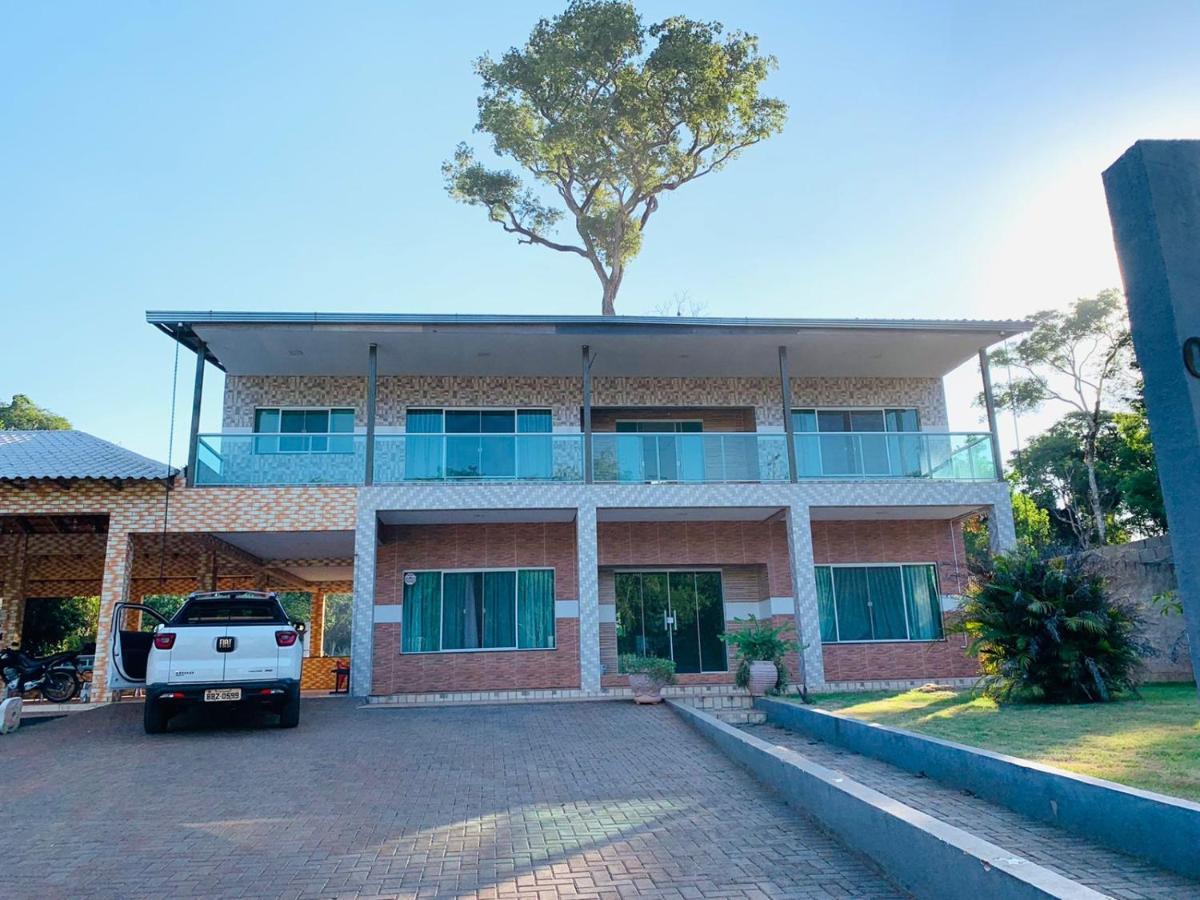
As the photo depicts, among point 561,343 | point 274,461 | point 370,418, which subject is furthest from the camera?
point 561,343

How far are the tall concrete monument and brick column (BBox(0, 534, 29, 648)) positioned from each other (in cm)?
1969

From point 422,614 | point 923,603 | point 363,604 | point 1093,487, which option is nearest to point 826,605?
point 923,603

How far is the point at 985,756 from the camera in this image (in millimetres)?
5891

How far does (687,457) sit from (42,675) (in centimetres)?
1136

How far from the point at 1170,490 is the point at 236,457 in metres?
14.0

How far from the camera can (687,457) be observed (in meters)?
15.2

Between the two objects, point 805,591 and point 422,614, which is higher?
point 805,591

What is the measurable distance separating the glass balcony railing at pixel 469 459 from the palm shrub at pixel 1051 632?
695 centimetres

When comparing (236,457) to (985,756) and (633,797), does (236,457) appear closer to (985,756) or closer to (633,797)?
(633,797)

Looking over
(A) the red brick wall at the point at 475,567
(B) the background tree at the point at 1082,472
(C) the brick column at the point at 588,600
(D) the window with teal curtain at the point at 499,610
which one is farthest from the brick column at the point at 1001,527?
(B) the background tree at the point at 1082,472

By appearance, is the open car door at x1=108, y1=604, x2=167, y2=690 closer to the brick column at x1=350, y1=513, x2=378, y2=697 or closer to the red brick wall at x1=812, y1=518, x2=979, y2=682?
the brick column at x1=350, y1=513, x2=378, y2=697

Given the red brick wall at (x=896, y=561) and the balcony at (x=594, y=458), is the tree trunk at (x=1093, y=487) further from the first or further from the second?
the balcony at (x=594, y=458)

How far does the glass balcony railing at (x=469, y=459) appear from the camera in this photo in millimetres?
14781

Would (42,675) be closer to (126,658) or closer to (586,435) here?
(126,658)
